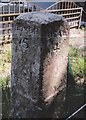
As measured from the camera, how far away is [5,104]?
2.52m

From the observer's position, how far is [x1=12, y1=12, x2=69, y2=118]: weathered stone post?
1610mm

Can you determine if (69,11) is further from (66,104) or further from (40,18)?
(40,18)

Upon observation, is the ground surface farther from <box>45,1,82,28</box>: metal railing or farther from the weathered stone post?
<box>45,1,82,28</box>: metal railing

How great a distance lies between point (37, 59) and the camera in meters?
1.63

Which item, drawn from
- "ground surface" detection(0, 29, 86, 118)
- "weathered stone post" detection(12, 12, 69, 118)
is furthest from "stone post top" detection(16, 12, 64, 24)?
"ground surface" detection(0, 29, 86, 118)

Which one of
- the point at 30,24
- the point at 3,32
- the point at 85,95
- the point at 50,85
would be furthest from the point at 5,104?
the point at 3,32

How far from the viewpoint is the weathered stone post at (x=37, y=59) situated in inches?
63.4

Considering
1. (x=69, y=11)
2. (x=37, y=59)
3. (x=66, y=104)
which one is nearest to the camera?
(x=37, y=59)

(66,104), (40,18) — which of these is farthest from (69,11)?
(40,18)

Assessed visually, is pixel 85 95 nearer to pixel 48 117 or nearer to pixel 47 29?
pixel 48 117

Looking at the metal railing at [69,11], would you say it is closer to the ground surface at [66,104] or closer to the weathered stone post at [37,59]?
the ground surface at [66,104]

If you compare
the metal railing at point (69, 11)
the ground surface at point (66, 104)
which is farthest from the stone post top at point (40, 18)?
the metal railing at point (69, 11)

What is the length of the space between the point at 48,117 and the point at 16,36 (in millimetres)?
561

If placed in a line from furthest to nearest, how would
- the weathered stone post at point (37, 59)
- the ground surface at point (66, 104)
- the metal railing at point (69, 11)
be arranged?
1. the metal railing at point (69, 11)
2. the ground surface at point (66, 104)
3. the weathered stone post at point (37, 59)
